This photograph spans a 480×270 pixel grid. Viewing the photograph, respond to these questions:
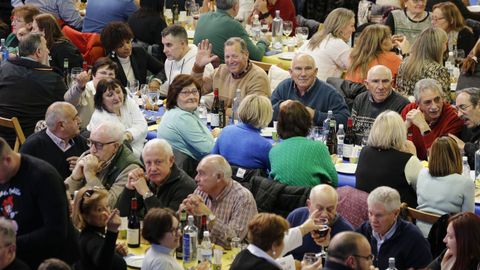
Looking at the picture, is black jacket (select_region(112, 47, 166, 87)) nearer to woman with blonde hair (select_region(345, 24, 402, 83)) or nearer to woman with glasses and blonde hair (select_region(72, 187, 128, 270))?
woman with blonde hair (select_region(345, 24, 402, 83))

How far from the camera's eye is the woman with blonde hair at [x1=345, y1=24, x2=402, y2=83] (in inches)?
441

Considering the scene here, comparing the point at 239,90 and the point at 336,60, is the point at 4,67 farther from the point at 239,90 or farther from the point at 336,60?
the point at 336,60

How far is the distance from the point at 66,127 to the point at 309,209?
2.25 metres

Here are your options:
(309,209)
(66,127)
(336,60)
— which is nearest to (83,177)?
(66,127)

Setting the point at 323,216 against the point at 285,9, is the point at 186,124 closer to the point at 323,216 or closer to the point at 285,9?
the point at 323,216

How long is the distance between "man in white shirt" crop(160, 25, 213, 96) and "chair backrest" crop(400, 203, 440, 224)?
3924 millimetres

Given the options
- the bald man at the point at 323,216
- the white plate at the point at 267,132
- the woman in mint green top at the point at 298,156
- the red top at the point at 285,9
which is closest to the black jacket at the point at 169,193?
the woman in mint green top at the point at 298,156

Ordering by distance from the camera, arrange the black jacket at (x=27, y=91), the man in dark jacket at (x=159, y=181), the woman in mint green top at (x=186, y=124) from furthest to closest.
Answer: the black jacket at (x=27, y=91) → the woman in mint green top at (x=186, y=124) → the man in dark jacket at (x=159, y=181)

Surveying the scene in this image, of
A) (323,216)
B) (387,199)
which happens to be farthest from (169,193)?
(387,199)

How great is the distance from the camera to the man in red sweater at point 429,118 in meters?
9.80

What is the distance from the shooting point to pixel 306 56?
1029 centimetres

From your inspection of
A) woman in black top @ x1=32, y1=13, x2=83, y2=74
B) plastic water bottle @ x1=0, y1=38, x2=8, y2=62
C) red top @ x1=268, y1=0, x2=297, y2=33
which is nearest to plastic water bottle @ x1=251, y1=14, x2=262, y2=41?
red top @ x1=268, y1=0, x2=297, y2=33

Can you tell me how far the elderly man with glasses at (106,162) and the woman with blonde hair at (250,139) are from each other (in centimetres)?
77

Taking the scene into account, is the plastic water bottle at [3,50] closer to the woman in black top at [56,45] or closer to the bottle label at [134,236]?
the woman in black top at [56,45]
